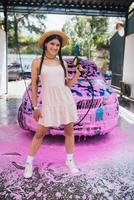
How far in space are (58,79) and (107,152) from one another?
1.67 m

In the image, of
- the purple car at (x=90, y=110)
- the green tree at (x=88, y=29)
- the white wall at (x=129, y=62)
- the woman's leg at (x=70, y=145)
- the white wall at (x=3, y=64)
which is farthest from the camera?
the green tree at (x=88, y=29)

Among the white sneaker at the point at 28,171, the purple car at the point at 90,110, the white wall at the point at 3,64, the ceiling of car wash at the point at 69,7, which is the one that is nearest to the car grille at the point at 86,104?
the purple car at the point at 90,110

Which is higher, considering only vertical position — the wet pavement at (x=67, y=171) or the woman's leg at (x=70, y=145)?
the woman's leg at (x=70, y=145)

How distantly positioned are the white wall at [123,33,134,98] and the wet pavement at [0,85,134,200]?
6.26 meters

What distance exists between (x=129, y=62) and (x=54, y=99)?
9204mm

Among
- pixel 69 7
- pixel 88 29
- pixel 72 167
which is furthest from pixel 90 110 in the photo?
pixel 88 29

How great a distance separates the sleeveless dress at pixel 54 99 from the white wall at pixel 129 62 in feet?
27.0

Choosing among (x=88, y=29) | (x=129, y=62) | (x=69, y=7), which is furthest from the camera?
(x=88, y=29)

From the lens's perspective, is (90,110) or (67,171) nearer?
(67,171)

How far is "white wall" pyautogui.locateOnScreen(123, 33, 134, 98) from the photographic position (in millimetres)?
11883

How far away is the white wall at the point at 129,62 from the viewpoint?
11.9 metres

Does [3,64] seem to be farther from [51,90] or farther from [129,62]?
[51,90]

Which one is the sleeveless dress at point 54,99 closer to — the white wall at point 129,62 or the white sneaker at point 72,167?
the white sneaker at point 72,167

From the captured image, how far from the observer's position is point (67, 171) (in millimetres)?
3910
